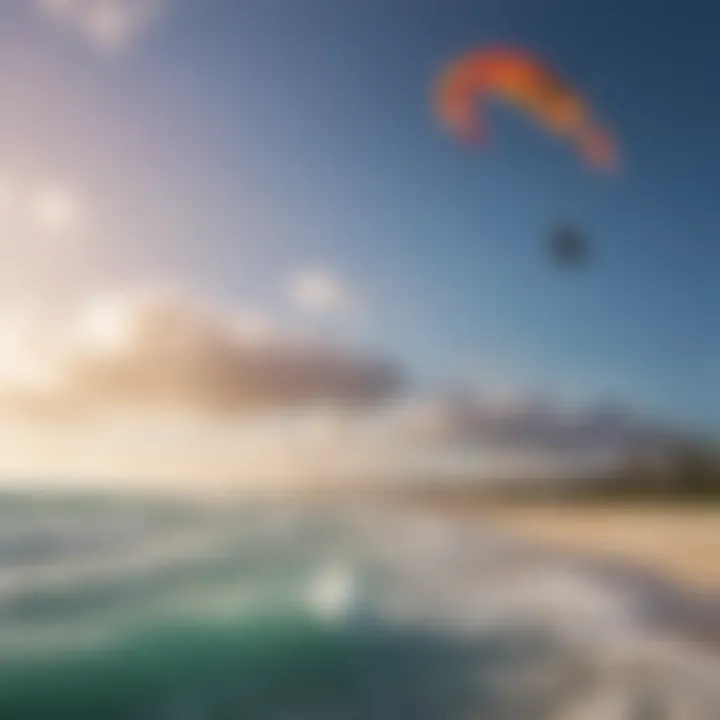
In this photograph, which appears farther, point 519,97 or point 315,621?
point 519,97

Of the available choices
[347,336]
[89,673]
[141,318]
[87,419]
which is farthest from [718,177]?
[89,673]

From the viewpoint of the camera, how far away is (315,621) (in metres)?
1.40

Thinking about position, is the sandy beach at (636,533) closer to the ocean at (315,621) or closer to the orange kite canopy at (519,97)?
the ocean at (315,621)

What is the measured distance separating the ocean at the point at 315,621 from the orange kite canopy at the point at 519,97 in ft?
2.16

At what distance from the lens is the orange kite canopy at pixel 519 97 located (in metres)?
1.54

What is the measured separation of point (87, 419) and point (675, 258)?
3.31 feet

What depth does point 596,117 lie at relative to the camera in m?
1.55

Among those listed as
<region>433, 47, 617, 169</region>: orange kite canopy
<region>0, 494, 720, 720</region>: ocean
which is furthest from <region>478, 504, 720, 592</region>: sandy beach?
<region>433, 47, 617, 169</region>: orange kite canopy

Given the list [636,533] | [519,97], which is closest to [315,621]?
[636,533]

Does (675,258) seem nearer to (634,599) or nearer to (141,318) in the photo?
(634,599)

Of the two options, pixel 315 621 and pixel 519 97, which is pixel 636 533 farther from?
pixel 519 97

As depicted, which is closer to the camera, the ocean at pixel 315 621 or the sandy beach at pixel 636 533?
the ocean at pixel 315 621

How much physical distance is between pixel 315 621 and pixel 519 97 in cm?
92

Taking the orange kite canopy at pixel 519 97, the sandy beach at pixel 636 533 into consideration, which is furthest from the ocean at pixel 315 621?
the orange kite canopy at pixel 519 97
